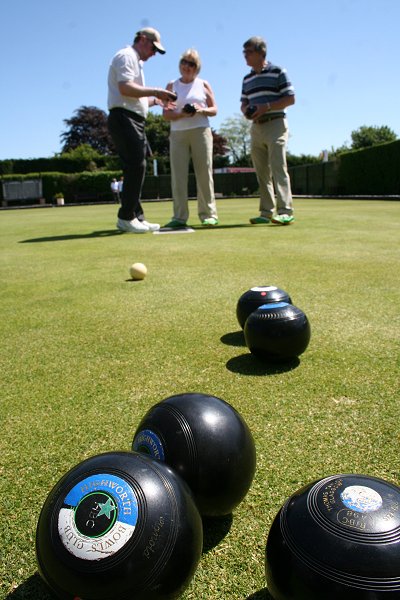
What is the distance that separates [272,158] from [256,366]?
731cm

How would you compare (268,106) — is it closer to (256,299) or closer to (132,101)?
(132,101)

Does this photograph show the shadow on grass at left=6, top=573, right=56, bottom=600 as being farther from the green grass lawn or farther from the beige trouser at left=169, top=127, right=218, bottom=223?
the beige trouser at left=169, top=127, right=218, bottom=223

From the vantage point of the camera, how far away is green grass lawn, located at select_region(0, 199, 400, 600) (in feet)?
5.91

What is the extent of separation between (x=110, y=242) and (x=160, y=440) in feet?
24.1

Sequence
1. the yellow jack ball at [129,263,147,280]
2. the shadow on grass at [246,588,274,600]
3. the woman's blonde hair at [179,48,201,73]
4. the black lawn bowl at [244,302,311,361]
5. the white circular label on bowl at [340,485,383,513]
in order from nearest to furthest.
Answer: the white circular label on bowl at [340,485,383,513]
the shadow on grass at [246,588,274,600]
the black lawn bowl at [244,302,311,361]
the yellow jack ball at [129,263,147,280]
the woman's blonde hair at [179,48,201,73]

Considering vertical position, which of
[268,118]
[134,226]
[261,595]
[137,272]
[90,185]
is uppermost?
[90,185]

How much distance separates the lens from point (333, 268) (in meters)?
5.88

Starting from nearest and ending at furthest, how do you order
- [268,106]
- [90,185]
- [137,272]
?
[137,272], [268,106], [90,185]

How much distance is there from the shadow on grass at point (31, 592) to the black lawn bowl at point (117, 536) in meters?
0.20

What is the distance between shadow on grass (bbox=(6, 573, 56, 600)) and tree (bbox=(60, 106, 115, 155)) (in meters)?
77.1

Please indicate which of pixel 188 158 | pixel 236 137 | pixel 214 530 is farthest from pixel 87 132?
pixel 214 530

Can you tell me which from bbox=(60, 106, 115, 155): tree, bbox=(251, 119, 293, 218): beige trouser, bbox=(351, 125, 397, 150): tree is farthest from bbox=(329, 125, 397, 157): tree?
bbox=(251, 119, 293, 218): beige trouser

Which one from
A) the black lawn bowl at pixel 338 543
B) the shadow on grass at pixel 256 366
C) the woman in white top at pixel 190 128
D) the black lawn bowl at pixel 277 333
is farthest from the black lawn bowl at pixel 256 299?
the woman in white top at pixel 190 128

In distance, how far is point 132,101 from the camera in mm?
8914
